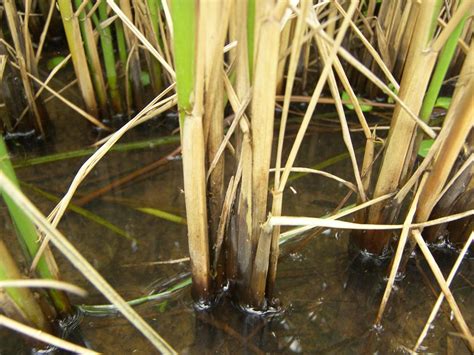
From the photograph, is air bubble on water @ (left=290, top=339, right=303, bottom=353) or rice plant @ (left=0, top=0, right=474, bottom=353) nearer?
rice plant @ (left=0, top=0, right=474, bottom=353)

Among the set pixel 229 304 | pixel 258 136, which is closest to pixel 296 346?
pixel 229 304

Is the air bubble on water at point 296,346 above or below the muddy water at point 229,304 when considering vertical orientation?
below

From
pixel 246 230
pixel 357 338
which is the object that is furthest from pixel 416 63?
pixel 357 338

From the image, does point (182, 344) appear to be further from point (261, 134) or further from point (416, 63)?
point (416, 63)

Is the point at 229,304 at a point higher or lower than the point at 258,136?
lower

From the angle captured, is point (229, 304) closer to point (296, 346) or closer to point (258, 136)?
point (296, 346)

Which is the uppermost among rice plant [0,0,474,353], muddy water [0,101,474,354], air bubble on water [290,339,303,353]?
rice plant [0,0,474,353]

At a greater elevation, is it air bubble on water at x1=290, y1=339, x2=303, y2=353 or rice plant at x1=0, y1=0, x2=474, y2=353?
rice plant at x1=0, y1=0, x2=474, y2=353

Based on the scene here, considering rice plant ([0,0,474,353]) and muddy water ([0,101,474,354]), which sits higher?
rice plant ([0,0,474,353])
